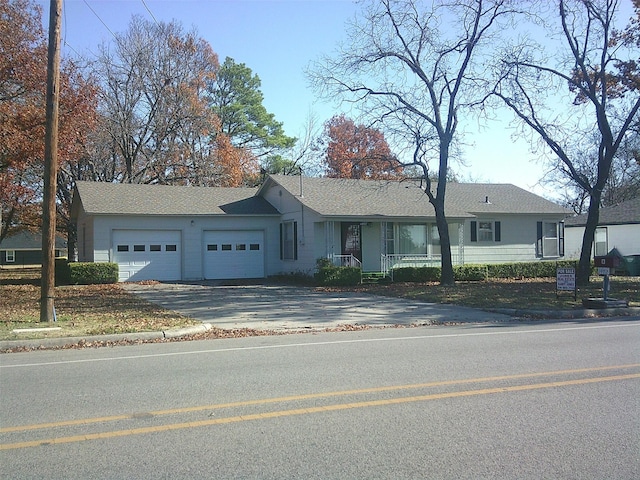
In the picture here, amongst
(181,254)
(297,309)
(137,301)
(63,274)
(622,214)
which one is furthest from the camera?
(622,214)

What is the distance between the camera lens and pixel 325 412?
249 inches

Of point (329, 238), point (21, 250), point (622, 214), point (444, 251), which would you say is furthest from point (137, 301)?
point (21, 250)

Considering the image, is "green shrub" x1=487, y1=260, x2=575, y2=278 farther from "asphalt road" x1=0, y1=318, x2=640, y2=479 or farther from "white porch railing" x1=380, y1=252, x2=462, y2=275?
"asphalt road" x1=0, y1=318, x2=640, y2=479

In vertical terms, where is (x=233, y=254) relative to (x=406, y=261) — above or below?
above

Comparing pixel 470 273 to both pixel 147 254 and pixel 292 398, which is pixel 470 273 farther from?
pixel 292 398

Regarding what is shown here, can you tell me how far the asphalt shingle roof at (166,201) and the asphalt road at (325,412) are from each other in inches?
679

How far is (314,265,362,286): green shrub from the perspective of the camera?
80.5 feet

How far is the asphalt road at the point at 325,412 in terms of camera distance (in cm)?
486

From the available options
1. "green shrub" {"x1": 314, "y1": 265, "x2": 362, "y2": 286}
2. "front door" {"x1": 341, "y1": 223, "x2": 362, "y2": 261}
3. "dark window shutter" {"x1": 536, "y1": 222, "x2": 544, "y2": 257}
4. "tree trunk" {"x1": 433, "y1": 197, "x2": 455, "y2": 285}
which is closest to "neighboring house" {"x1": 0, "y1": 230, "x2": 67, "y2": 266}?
"front door" {"x1": 341, "y1": 223, "x2": 362, "y2": 261}

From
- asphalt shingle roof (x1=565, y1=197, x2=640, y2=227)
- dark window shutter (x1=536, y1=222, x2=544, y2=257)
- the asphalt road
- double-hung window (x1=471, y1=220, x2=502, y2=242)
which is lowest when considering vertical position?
the asphalt road

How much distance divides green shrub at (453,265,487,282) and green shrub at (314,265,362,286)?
4807 mm

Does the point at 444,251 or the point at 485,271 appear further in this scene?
the point at 485,271

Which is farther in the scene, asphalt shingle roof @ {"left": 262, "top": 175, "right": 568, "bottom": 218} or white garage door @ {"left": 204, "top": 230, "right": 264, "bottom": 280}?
white garage door @ {"left": 204, "top": 230, "right": 264, "bottom": 280}

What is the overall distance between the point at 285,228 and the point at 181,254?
5.15m
